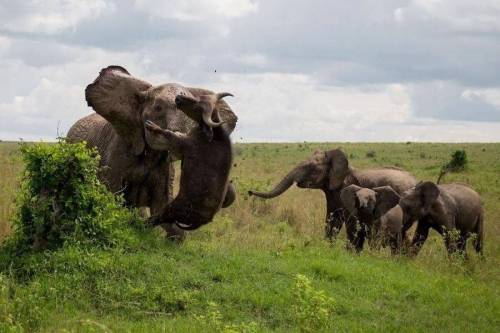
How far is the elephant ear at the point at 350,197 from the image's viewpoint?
14477 mm

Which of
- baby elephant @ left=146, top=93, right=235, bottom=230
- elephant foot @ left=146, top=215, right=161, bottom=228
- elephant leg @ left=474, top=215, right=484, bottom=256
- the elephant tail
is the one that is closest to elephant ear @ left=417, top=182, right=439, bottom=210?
elephant leg @ left=474, top=215, right=484, bottom=256

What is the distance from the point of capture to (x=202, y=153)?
9164 millimetres

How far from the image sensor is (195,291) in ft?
29.0

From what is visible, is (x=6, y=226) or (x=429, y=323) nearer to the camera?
(x=429, y=323)

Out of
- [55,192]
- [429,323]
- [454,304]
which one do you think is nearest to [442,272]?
[454,304]

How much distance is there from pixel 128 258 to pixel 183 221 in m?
0.82

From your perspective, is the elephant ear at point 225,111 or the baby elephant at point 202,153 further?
the elephant ear at point 225,111

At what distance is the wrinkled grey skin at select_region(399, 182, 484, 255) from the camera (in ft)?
47.6

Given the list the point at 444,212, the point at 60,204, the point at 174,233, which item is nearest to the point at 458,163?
the point at 444,212

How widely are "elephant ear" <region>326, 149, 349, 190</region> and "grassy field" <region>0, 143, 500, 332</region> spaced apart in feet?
10.9

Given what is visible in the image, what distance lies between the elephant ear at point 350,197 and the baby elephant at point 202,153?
5.44 meters

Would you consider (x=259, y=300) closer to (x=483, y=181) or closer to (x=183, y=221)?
(x=183, y=221)

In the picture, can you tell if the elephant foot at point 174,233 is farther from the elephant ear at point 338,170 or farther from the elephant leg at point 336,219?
the elephant ear at point 338,170

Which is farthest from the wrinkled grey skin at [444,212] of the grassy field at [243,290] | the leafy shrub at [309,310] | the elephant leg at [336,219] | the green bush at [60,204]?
the green bush at [60,204]
